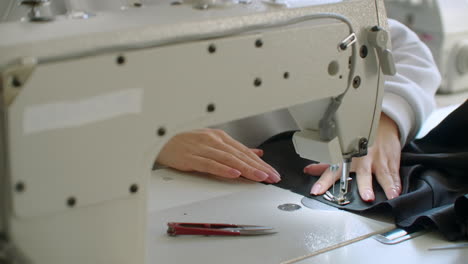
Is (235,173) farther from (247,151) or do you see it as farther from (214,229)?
(214,229)

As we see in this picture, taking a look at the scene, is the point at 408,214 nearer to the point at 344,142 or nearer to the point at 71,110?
Answer: the point at 344,142

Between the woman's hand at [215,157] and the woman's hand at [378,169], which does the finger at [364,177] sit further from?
the woman's hand at [215,157]

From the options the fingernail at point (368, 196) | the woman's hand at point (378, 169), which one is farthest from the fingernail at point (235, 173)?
the fingernail at point (368, 196)

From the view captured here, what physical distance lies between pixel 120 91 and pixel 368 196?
2.07 ft

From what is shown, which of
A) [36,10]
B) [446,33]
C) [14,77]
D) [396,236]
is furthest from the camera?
[446,33]

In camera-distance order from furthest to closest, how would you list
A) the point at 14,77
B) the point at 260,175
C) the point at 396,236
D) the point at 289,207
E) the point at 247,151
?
the point at 247,151 → the point at 260,175 → the point at 289,207 → the point at 396,236 → the point at 14,77

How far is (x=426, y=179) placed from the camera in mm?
1306

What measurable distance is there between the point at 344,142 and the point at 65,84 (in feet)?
1.69

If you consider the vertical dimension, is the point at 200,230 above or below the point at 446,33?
above

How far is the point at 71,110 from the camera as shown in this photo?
0.77 m

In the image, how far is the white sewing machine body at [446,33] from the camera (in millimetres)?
3283

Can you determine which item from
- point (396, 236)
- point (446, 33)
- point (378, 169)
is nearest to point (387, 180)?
point (378, 169)

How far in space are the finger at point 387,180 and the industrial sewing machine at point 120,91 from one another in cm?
35

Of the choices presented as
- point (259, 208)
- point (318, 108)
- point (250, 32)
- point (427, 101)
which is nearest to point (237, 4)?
point (250, 32)
